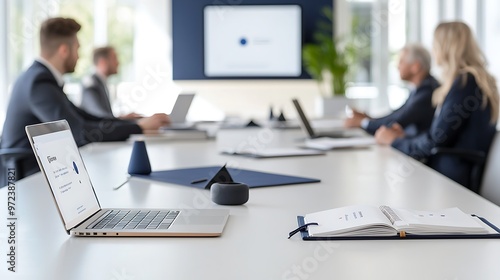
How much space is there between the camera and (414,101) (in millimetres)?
5328

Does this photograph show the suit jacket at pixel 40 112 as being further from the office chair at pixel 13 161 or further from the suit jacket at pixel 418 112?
the suit jacket at pixel 418 112

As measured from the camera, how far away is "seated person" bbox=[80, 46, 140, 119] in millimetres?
6910

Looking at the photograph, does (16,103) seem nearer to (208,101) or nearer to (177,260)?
(177,260)

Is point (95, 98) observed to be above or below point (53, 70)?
below

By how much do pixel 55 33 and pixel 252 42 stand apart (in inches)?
234

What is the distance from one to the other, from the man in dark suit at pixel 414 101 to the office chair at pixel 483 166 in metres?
1.39

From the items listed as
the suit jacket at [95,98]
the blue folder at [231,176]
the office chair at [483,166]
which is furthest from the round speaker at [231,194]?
the suit jacket at [95,98]

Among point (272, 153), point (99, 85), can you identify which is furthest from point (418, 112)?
point (99, 85)

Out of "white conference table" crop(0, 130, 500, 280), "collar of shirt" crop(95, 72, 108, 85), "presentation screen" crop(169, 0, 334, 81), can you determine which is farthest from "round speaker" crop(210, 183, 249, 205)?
"presentation screen" crop(169, 0, 334, 81)

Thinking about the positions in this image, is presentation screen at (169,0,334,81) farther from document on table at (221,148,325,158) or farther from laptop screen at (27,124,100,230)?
laptop screen at (27,124,100,230)

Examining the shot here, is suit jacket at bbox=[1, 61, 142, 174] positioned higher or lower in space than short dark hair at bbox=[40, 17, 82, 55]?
lower

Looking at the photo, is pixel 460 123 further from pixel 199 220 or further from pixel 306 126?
pixel 199 220

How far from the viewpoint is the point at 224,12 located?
10.2 meters

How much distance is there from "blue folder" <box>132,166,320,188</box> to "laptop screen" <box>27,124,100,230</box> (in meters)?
0.59
